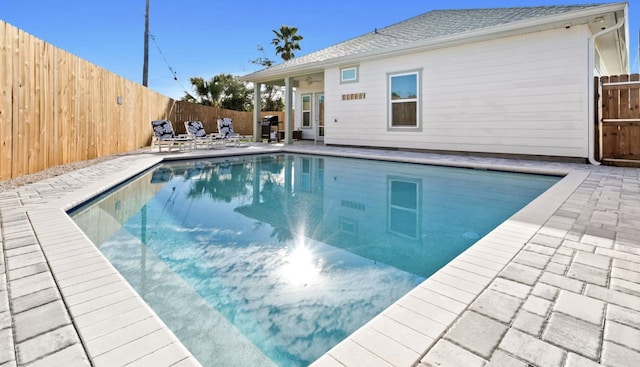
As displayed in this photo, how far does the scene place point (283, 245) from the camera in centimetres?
310

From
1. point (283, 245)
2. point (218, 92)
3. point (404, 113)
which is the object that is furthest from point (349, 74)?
point (218, 92)

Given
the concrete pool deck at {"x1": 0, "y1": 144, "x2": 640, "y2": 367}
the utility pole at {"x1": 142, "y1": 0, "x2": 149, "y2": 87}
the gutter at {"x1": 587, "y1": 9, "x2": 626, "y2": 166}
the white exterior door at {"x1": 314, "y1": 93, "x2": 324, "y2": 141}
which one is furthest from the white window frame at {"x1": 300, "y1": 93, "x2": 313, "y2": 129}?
the concrete pool deck at {"x1": 0, "y1": 144, "x2": 640, "y2": 367}

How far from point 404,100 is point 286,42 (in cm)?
1648

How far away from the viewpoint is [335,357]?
1.35 meters

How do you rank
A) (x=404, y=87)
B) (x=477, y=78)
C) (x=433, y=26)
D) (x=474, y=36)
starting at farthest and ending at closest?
(x=433, y=26) → (x=404, y=87) → (x=477, y=78) → (x=474, y=36)

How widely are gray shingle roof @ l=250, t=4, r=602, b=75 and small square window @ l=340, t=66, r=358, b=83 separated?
47cm

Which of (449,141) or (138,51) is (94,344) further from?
(138,51)

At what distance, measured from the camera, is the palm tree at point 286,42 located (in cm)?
2389

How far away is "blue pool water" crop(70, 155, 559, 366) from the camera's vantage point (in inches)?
72.8

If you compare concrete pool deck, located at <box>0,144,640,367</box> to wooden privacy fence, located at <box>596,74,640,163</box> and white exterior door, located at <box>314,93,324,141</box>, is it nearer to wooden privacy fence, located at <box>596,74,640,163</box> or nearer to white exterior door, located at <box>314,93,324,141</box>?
wooden privacy fence, located at <box>596,74,640,163</box>

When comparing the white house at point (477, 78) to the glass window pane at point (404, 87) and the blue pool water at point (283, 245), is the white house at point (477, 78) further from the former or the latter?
the blue pool water at point (283, 245)

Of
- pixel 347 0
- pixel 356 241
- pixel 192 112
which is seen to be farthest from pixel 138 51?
pixel 356 241

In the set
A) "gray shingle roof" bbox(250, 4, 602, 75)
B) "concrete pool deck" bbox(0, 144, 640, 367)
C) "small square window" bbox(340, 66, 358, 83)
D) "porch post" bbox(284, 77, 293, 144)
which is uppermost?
"gray shingle roof" bbox(250, 4, 602, 75)

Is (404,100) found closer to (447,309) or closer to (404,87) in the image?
(404,87)
